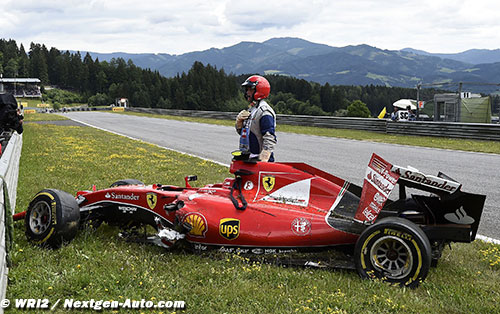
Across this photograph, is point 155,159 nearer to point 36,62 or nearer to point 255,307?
point 255,307

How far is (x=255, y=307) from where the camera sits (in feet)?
12.8

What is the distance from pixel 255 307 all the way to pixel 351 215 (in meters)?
1.61

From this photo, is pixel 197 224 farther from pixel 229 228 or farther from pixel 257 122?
pixel 257 122

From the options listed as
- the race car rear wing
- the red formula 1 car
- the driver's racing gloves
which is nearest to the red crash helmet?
the driver's racing gloves

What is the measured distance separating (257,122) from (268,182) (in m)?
0.98

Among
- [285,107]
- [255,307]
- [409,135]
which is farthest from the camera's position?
[285,107]

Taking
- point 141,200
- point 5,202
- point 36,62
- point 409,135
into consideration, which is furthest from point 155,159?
point 36,62

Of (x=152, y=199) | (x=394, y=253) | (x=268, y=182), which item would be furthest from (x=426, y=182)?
(x=152, y=199)

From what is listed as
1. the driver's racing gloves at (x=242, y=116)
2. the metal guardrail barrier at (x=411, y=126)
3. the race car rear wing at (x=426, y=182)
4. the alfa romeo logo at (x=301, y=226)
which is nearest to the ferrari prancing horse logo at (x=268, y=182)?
the alfa romeo logo at (x=301, y=226)

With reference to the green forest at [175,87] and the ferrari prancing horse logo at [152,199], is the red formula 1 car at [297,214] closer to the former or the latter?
the ferrari prancing horse logo at [152,199]

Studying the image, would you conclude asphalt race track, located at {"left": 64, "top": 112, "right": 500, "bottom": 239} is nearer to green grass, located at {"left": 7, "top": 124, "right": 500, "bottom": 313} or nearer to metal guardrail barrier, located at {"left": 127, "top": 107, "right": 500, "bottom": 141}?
green grass, located at {"left": 7, "top": 124, "right": 500, "bottom": 313}

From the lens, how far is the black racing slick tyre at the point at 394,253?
4.23 m

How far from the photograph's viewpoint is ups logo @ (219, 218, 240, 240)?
4996mm

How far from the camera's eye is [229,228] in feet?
16.5
